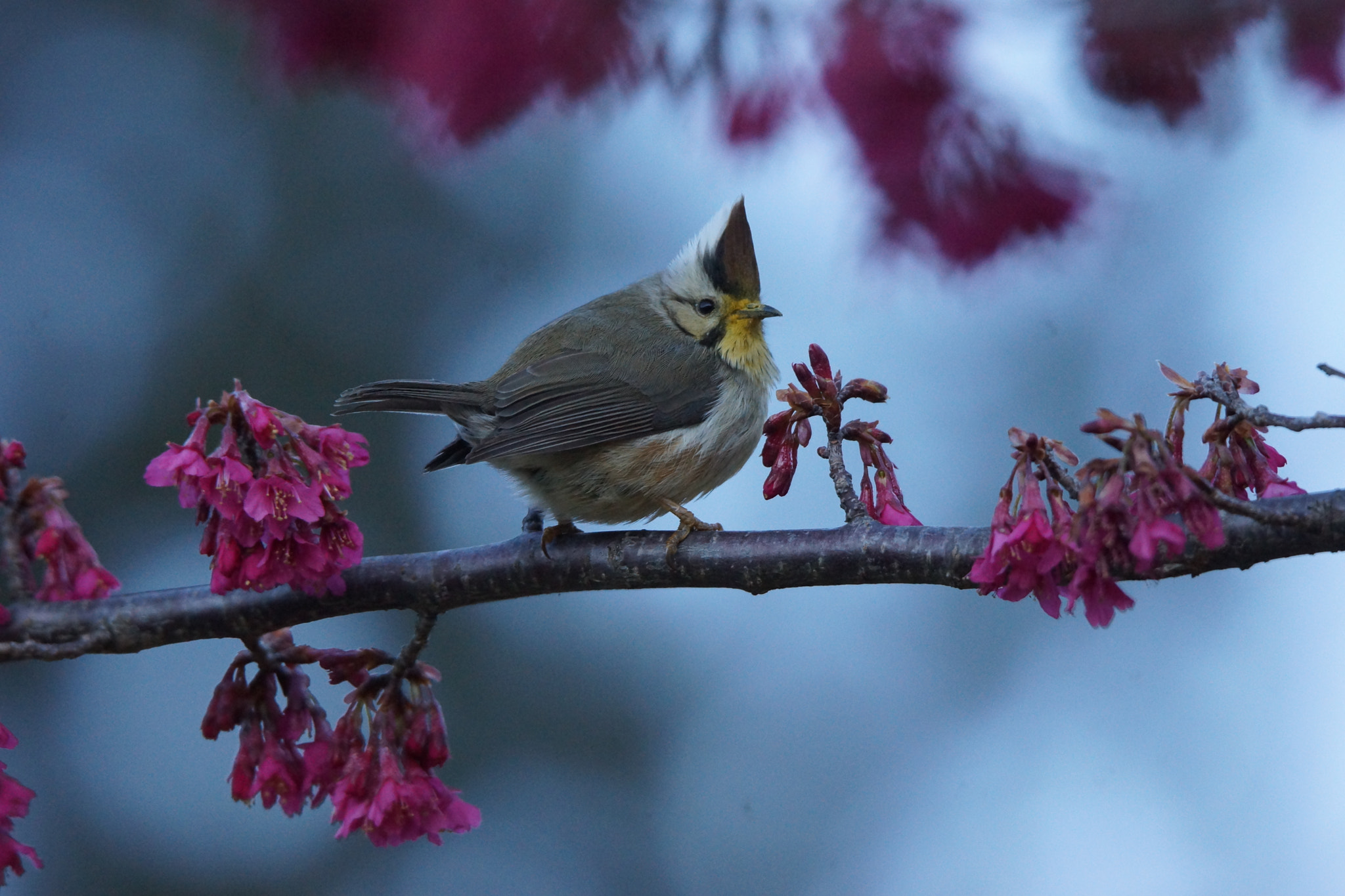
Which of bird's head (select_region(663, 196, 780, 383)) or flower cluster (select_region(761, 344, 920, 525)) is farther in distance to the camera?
bird's head (select_region(663, 196, 780, 383))

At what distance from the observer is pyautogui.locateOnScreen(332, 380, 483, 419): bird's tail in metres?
2.76

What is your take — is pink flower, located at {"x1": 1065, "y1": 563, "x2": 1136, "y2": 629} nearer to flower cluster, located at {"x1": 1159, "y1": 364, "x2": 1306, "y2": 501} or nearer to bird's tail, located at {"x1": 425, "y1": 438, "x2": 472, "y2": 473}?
flower cluster, located at {"x1": 1159, "y1": 364, "x2": 1306, "y2": 501}

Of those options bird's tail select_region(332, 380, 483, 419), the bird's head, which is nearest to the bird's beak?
the bird's head

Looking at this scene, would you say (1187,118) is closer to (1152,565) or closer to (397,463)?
(1152,565)

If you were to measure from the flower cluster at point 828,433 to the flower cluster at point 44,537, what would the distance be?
123 centimetres

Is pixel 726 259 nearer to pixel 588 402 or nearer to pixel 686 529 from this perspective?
pixel 588 402

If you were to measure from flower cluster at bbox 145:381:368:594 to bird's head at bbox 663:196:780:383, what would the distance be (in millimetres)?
1637

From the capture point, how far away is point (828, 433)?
226cm

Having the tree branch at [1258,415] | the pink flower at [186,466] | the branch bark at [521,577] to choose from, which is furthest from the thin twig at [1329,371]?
the pink flower at [186,466]

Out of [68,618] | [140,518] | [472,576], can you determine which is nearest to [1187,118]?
[472,576]

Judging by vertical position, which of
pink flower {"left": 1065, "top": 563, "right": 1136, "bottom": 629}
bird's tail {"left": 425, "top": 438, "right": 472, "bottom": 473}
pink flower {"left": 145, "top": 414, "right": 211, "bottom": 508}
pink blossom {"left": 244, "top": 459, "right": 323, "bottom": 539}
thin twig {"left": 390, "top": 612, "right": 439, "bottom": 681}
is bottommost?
thin twig {"left": 390, "top": 612, "right": 439, "bottom": 681}

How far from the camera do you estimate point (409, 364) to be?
7.04 meters

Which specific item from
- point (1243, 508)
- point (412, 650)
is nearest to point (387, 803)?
point (412, 650)

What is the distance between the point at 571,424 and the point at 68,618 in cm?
118
